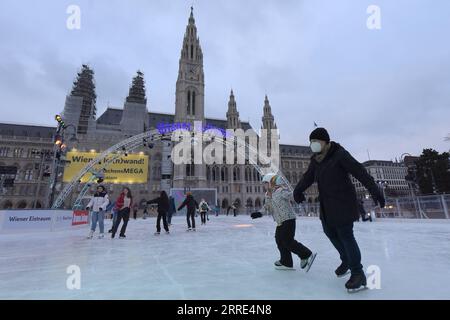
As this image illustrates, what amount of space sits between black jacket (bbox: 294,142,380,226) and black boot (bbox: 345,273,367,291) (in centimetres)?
48

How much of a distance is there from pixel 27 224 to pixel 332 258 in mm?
12791

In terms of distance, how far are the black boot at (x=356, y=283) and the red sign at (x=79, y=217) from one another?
1545 centimetres

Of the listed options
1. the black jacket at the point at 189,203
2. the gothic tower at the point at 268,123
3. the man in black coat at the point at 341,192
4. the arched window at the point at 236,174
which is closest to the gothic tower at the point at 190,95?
the arched window at the point at 236,174

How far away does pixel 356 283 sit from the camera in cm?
218

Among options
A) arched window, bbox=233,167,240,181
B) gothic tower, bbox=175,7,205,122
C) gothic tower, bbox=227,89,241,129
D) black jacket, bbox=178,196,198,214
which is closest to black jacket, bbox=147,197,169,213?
black jacket, bbox=178,196,198,214

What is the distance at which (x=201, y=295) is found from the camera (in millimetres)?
2162

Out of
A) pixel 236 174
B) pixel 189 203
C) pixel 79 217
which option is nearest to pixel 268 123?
pixel 236 174

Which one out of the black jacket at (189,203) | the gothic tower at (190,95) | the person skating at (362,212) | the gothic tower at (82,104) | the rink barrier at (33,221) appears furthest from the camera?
the gothic tower at (190,95)

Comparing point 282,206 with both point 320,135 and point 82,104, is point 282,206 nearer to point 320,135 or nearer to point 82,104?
point 320,135

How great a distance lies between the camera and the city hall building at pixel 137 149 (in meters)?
42.9

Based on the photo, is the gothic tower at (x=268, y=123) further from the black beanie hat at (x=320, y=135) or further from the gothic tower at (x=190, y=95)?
the black beanie hat at (x=320, y=135)

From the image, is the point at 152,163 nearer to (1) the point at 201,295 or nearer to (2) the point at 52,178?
(2) the point at 52,178

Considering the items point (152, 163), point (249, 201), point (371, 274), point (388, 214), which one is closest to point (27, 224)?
point (371, 274)

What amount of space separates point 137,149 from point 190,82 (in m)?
20.4
